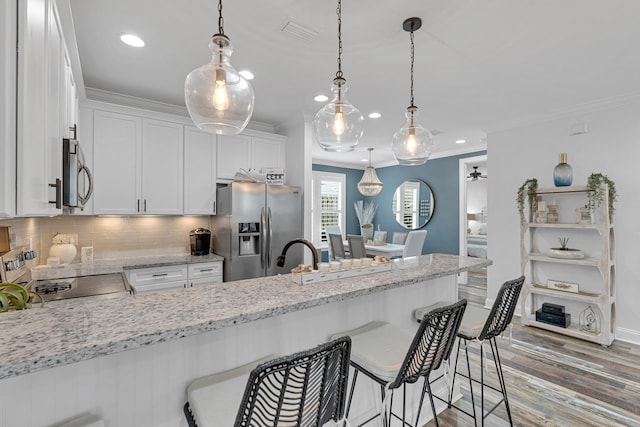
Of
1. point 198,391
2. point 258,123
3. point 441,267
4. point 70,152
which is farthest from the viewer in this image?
point 258,123

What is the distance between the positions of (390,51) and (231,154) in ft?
6.92

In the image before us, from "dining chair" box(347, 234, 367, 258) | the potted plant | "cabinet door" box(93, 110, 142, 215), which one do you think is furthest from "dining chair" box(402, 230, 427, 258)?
the potted plant

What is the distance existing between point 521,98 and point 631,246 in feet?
6.19

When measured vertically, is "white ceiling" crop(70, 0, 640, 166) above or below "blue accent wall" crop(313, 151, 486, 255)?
above

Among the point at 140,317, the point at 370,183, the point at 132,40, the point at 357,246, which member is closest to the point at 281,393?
the point at 140,317

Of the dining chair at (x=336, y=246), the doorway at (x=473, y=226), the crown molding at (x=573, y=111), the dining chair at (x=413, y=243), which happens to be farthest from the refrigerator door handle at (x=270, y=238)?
the crown molding at (x=573, y=111)

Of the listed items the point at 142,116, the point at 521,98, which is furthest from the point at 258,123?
the point at 521,98

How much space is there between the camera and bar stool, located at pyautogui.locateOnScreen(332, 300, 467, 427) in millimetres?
1200

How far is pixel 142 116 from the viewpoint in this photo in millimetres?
3098

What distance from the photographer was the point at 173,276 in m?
3.04

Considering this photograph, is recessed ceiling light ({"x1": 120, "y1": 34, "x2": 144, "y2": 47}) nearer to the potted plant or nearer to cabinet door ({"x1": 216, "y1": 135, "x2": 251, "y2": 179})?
cabinet door ({"x1": 216, "y1": 135, "x2": 251, "y2": 179})

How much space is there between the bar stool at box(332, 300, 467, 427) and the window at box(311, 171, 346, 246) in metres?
5.27

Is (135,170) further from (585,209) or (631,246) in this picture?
(631,246)

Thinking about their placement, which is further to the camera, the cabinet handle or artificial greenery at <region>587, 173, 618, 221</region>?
artificial greenery at <region>587, 173, 618, 221</region>
